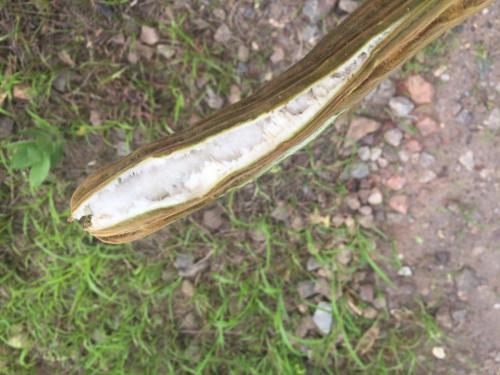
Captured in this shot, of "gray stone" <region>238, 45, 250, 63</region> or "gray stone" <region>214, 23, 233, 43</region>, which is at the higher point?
"gray stone" <region>214, 23, 233, 43</region>

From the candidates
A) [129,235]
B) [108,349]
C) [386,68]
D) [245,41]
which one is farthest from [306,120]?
[108,349]

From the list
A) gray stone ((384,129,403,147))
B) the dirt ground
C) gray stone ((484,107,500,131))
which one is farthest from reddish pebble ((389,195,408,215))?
gray stone ((484,107,500,131))

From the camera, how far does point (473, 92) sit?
3.81ft

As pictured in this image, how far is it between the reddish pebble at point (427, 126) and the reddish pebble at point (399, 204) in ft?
0.49

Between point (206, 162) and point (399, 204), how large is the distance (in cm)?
75

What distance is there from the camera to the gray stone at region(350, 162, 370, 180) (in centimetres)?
121

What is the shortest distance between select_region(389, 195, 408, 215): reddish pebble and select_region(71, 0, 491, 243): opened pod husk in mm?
682

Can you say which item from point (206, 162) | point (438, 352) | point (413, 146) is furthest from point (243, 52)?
point (438, 352)

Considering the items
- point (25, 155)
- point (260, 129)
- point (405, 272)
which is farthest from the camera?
point (405, 272)

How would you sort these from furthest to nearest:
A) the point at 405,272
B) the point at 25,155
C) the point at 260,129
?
the point at 405,272 → the point at 25,155 → the point at 260,129

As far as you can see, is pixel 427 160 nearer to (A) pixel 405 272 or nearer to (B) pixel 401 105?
(B) pixel 401 105

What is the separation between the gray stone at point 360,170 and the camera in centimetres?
121

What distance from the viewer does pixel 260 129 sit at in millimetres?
552

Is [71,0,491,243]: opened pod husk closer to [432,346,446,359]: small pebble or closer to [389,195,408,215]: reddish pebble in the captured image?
[389,195,408,215]: reddish pebble
